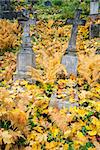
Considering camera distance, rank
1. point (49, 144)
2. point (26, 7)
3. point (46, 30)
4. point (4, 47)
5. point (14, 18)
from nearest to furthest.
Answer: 1. point (49, 144)
2. point (4, 47)
3. point (46, 30)
4. point (14, 18)
5. point (26, 7)

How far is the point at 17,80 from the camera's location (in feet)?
21.4

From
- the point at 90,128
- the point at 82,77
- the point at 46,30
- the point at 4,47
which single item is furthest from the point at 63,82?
the point at 46,30

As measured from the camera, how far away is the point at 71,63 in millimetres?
6566

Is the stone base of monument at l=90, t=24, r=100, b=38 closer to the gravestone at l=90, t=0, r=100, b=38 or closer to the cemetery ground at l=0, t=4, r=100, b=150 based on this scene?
the gravestone at l=90, t=0, r=100, b=38

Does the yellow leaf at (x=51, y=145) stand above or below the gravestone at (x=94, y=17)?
below

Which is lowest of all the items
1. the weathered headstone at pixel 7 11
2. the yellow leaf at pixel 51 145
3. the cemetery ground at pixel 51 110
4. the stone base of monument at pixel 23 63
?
the yellow leaf at pixel 51 145

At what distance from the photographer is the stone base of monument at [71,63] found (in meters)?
6.55

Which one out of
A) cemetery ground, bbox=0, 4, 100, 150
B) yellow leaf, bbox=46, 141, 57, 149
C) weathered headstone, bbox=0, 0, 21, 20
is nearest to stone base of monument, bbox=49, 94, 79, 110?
cemetery ground, bbox=0, 4, 100, 150

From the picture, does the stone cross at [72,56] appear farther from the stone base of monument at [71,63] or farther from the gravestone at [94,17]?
the gravestone at [94,17]

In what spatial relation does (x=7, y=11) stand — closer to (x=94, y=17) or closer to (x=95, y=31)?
(x=94, y=17)

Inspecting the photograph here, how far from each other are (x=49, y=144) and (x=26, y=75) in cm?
222

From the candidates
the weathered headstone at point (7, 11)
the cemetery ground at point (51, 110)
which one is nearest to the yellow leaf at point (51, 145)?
the cemetery ground at point (51, 110)

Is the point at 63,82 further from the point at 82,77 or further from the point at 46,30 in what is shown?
the point at 46,30

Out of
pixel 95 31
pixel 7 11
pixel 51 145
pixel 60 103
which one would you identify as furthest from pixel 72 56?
pixel 7 11
